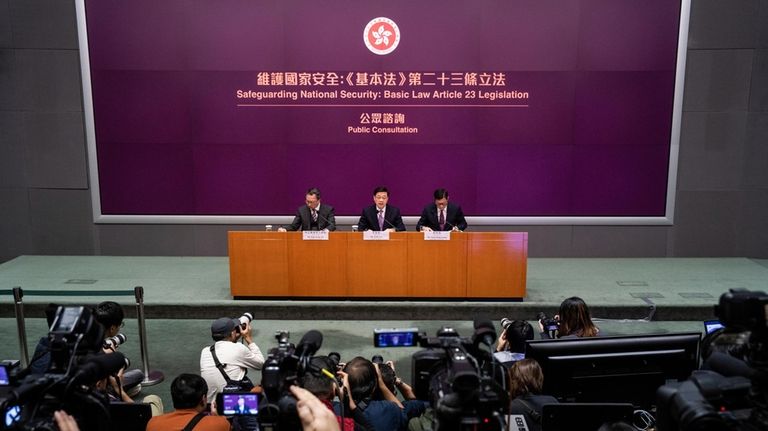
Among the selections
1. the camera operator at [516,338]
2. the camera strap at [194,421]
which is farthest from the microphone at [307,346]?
the camera operator at [516,338]

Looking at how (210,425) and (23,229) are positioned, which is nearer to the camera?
(210,425)

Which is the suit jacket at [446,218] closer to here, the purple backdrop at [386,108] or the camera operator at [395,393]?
the purple backdrop at [386,108]

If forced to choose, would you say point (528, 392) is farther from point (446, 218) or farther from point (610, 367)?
point (446, 218)

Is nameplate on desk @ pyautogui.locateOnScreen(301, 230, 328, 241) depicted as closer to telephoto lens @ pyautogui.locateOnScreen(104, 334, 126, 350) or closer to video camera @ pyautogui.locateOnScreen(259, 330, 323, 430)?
telephoto lens @ pyautogui.locateOnScreen(104, 334, 126, 350)

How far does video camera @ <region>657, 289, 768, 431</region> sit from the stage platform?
454cm

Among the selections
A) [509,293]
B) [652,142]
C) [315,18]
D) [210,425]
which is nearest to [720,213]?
[652,142]

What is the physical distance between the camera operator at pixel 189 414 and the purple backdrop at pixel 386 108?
574 centimetres

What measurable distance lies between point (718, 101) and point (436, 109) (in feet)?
12.9

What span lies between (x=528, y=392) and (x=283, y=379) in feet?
4.14

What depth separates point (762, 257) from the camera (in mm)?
8617

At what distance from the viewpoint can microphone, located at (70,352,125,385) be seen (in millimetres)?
2043

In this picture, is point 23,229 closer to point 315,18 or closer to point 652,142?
point 315,18

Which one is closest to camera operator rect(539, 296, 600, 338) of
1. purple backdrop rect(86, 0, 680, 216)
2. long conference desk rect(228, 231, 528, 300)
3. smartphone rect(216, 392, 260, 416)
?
smartphone rect(216, 392, 260, 416)

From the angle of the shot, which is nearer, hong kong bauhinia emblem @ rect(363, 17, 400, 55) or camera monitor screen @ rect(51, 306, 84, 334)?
camera monitor screen @ rect(51, 306, 84, 334)
